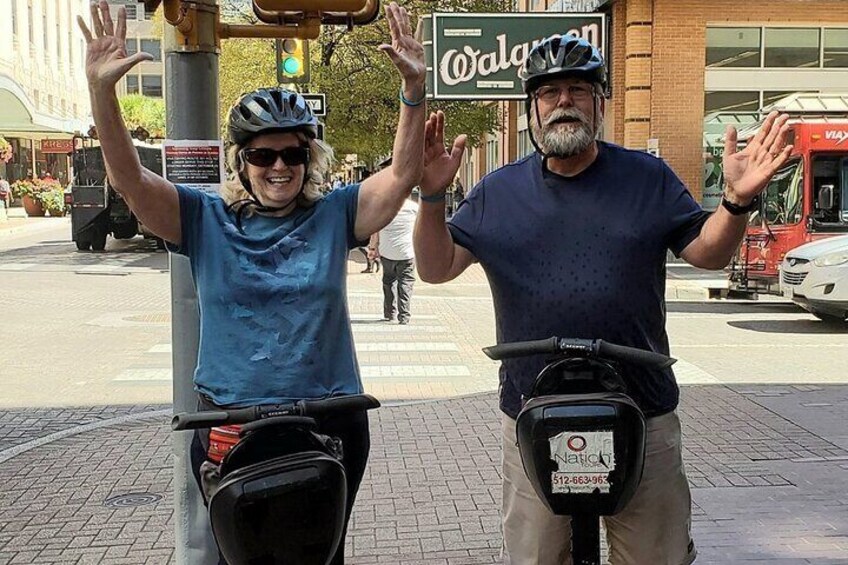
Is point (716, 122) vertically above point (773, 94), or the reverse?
point (773, 94)

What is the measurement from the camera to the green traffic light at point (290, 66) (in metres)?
9.64

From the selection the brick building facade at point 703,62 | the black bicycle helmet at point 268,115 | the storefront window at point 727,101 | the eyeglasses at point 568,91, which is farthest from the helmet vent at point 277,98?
the storefront window at point 727,101

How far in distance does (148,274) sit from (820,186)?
12.9 metres

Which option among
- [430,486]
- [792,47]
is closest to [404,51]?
[430,486]

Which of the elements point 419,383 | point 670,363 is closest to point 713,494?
point 670,363

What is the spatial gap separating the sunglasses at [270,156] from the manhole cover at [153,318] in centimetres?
1062

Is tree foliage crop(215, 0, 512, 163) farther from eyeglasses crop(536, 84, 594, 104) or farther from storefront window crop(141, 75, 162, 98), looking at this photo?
storefront window crop(141, 75, 162, 98)

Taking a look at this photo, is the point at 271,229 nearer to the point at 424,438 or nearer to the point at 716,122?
the point at 424,438

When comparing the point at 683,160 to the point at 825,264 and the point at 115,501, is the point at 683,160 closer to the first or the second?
the point at 825,264

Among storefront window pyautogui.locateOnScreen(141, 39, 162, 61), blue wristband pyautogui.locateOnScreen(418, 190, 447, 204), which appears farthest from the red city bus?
storefront window pyautogui.locateOnScreen(141, 39, 162, 61)

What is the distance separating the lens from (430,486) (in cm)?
559

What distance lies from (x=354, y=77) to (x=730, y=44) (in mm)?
9327

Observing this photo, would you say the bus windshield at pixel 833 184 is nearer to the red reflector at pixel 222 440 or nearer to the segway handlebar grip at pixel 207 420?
the red reflector at pixel 222 440

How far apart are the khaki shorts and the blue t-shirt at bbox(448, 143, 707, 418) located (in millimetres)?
137
